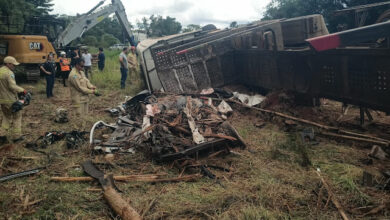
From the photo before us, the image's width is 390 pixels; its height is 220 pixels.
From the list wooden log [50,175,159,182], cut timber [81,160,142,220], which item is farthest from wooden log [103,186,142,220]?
wooden log [50,175,159,182]

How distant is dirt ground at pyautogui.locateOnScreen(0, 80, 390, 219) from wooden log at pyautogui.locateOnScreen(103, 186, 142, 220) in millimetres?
107

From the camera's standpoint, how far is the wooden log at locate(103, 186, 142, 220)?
10.4 ft

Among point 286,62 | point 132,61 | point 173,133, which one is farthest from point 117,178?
point 132,61

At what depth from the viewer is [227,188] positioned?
3.88 meters

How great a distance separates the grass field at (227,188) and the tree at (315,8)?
1098 centimetres

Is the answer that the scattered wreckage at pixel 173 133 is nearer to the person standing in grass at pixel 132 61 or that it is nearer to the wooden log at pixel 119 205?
the wooden log at pixel 119 205

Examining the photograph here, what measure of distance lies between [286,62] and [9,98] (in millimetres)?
6574

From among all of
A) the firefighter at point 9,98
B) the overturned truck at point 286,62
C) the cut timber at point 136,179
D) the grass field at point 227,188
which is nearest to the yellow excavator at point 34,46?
the overturned truck at point 286,62

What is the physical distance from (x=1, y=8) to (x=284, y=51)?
89.2 feet

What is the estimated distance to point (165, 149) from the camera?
4766 millimetres

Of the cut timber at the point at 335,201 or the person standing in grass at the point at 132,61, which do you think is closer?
the cut timber at the point at 335,201

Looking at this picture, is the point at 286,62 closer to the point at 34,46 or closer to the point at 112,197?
the point at 112,197

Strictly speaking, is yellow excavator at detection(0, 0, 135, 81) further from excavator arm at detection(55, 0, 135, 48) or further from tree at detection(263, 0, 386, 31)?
tree at detection(263, 0, 386, 31)

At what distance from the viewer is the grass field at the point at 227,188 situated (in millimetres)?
3309
